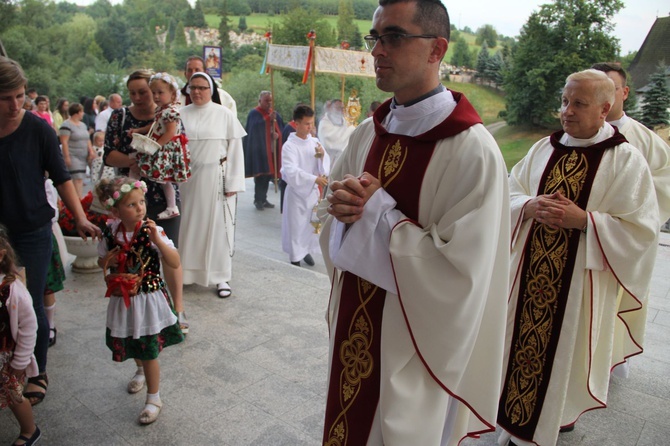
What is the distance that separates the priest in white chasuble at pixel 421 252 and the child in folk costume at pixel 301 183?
178 inches

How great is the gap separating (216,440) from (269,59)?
8429 millimetres

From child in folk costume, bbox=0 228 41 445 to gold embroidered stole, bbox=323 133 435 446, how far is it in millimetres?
1572

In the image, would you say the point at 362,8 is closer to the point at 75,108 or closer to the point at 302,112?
the point at 75,108

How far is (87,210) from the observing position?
5.63 metres

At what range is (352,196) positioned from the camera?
1821 mm

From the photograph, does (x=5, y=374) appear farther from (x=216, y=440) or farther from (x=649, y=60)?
(x=649, y=60)

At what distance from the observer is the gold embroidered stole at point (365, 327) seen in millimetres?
1897

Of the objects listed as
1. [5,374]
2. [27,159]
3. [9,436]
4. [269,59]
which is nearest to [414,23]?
[27,159]

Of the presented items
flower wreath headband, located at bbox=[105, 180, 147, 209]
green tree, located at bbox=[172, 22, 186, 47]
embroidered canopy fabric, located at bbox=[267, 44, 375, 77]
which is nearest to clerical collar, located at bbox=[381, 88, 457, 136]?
flower wreath headband, located at bbox=[105, 180, 147, 209]

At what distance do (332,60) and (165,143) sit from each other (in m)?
5.71

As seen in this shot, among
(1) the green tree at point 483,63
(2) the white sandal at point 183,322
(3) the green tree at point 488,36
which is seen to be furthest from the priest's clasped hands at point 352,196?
(3) the green tree at point 488,36

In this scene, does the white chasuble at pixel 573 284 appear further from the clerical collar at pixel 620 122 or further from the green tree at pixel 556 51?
the green tree at pixel 556 51

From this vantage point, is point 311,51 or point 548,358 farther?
point 311,51

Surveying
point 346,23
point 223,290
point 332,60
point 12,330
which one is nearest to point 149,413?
point 12,330
